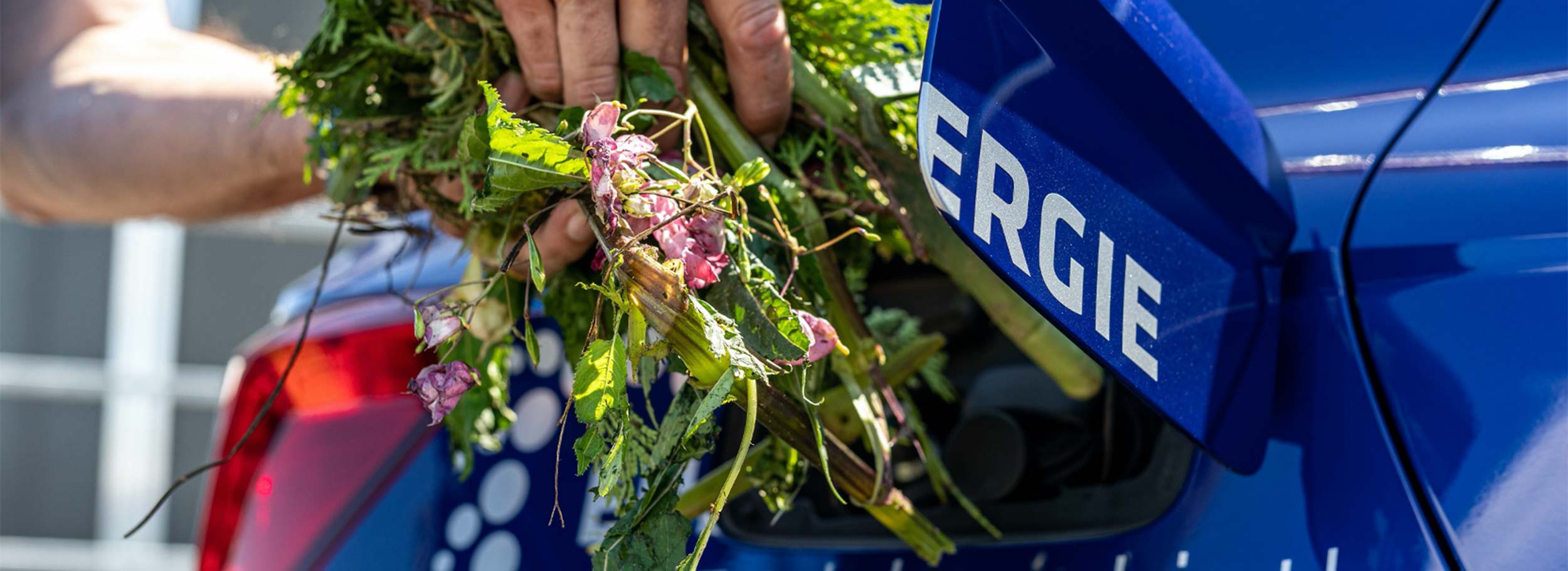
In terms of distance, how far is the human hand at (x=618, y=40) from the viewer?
1.07 metres

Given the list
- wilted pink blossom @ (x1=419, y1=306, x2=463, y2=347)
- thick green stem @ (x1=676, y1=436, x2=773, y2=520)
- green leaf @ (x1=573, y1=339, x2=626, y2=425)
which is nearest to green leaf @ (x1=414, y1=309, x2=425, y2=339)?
wilted pink blossom @ (x1=419, y1=306, x2=463, y2=347)

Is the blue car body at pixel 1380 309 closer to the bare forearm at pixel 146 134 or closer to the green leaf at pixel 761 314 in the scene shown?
the green leaf at pixel 761 314

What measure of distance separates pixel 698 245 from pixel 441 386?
0.69 ft

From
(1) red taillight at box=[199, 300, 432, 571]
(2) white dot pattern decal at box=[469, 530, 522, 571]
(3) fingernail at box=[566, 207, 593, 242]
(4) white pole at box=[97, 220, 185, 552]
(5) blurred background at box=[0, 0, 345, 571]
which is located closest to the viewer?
(3) fingernail at box=[566, 207, 593, 242]

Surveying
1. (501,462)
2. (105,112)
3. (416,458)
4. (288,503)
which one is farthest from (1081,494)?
(105,112)

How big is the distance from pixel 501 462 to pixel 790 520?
0.38m

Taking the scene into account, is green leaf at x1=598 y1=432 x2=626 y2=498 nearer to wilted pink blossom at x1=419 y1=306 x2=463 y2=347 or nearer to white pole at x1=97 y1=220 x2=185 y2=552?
wilted pink blossom at x1=419 y1=306 x2=463 y2=347

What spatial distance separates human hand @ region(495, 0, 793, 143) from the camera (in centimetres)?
107

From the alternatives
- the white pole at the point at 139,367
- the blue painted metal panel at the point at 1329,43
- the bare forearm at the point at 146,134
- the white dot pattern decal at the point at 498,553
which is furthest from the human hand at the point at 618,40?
the white pole at the point at 139,367

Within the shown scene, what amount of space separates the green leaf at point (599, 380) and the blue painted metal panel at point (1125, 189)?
231 mm

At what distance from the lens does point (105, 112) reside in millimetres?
1947

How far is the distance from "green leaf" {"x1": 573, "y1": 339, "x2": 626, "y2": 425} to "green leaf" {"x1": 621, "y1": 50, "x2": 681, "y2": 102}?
288 mm

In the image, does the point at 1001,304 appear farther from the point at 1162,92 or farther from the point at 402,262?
the point at 402,262

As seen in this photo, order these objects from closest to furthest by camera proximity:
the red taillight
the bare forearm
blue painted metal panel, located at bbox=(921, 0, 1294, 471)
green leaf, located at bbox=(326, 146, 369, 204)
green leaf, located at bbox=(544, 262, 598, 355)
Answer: blue painted metal panel, located at bbox=(921, 0, 1294, 471)
green leaf, located at bbox=(544, 262, 598, 355)
green leaf, located at bbox=(326, 146, 369, 204)
the red taillight
the bare forearm
